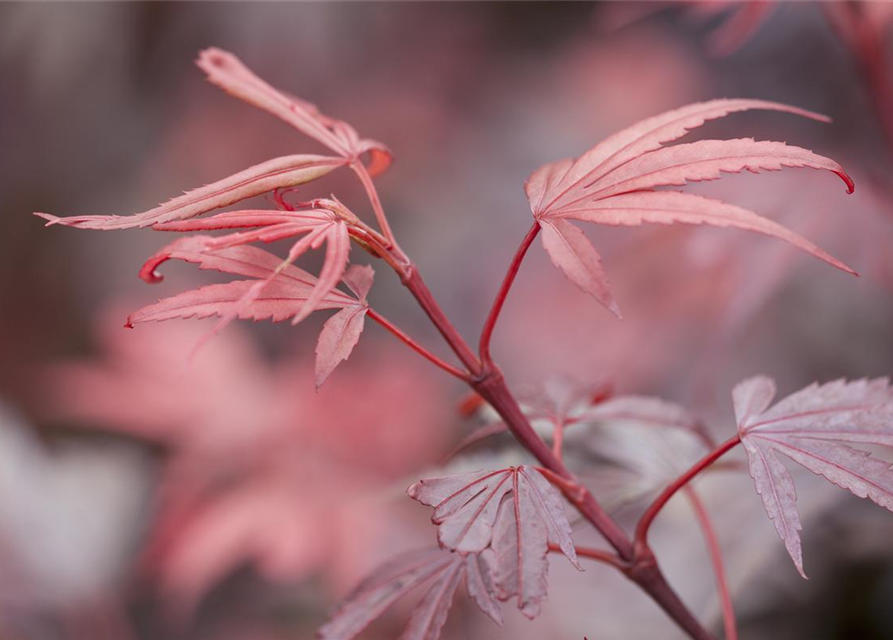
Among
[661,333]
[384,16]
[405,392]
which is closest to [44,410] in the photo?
[405,392]

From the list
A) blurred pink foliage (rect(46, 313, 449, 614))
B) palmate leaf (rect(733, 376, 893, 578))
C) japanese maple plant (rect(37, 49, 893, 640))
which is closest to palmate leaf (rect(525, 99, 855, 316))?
japanese maple plant (rect(37, 49, 893, 640))

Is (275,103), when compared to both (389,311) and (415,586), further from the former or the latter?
(389,311)

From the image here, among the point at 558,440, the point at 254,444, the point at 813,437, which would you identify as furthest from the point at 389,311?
the point at 813,437

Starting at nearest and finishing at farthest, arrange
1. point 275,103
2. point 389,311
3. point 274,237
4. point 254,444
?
1. point 274,237
2. point 275,103
3. point 254,444
4. point 389,311

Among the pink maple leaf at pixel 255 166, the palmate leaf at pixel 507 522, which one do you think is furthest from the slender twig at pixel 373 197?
the palmate leaf at pixel 507 522

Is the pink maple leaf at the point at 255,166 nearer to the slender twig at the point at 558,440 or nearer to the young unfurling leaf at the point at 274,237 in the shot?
the young unfurling leaf at the point at 274,237

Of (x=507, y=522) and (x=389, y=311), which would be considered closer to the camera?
(x=507, y=522)
